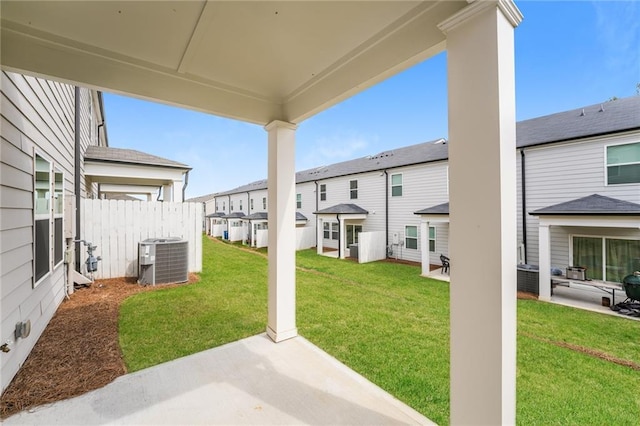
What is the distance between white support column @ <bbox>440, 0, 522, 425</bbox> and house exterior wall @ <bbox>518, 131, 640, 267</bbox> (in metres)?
8.78

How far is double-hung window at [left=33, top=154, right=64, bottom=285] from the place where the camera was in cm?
331

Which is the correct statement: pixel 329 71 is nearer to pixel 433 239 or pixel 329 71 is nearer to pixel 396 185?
pixel 433 239

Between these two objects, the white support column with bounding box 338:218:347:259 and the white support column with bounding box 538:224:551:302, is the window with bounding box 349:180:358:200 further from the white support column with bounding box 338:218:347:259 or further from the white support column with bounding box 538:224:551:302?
A: the white support column with bounding box 538:224:551:302

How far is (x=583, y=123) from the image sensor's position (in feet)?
26.3

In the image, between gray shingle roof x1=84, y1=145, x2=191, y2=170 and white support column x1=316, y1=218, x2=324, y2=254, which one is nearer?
gray shingle roof x1=84, y1=145, x2=191, y2=170

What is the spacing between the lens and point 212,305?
16.8 feet

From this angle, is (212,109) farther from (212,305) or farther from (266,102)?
(212,305)

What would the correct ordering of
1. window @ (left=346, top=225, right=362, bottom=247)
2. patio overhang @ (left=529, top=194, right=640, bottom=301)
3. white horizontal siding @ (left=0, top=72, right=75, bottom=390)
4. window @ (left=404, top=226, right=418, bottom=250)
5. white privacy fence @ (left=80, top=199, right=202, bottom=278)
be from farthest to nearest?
window @ (left=346, top=225, right=362, bottom=247), window @ (left=404, top=226, right=418, bottom=250), white privacy fence @ (left=80, top=199, right=202, bottom=278), patio overhang @ (left=529, top=194, right=640, bottom=301), white horizontal siding @ (left=0, top=72, right=75, bottom=390)

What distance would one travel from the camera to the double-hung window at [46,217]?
10.8ft

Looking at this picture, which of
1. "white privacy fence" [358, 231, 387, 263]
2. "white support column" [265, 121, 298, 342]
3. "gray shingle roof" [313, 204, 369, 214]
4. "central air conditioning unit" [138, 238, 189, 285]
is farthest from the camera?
"gray shingle roof" [313, 204, 369, 214]

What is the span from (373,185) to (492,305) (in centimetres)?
1248

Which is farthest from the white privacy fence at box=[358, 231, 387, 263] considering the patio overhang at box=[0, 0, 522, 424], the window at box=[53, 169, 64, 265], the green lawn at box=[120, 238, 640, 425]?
the window at box=[53, 169, 64, 265]

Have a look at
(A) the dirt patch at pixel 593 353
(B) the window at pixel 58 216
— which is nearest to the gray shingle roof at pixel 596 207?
(A) the dirt patch at pixel 593 353

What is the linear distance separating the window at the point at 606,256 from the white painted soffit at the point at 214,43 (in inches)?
347
